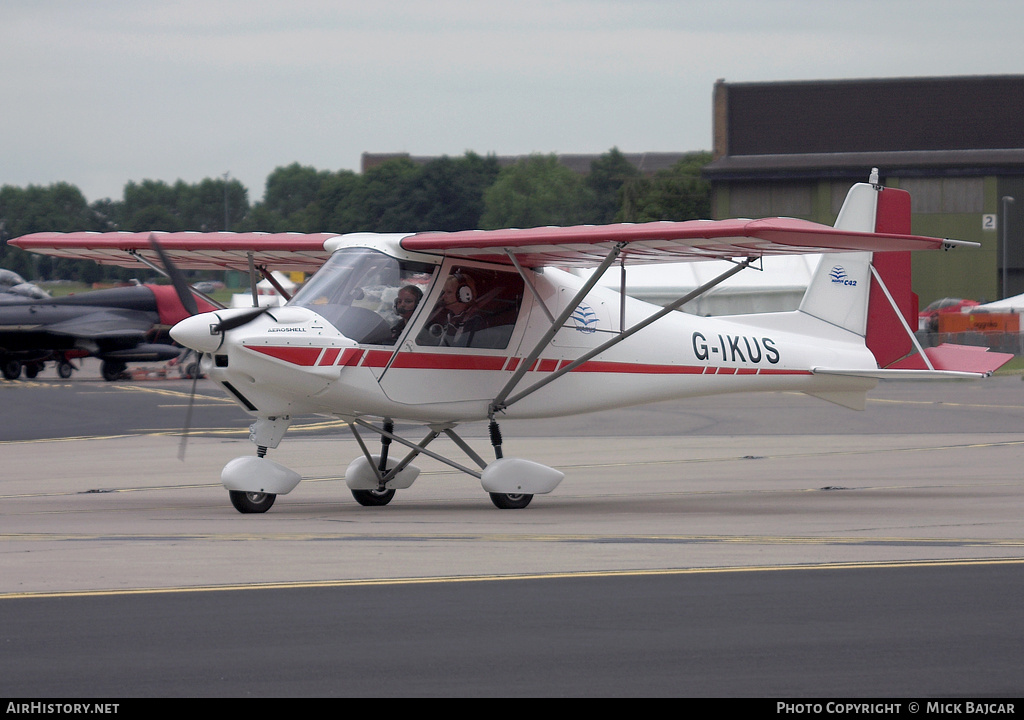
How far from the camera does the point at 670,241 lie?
11.9 meters

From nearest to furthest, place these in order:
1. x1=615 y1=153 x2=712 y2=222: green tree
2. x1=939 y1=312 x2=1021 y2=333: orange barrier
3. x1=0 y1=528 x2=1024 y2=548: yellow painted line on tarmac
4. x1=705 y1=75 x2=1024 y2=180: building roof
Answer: x1=0 y1=528 x2=1024 y2=548: yellow painted line on tarmac, x1=939 y1=312 x2=1021 y2=333: orange barrier, x1=705 y1=75 x2=1024 y2=180: building roof, x1=615 y1=153 x2=712 y2=222: green tree

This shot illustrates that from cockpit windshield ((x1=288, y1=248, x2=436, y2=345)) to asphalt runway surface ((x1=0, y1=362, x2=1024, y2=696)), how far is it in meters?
1.82

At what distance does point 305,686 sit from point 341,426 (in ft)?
67.3

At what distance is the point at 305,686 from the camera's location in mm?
5621

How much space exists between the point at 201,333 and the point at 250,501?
1917 millimetres

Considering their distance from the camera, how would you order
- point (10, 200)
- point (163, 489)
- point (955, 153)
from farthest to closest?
point (10, 200) < point (955, 153) < point (163, 489)

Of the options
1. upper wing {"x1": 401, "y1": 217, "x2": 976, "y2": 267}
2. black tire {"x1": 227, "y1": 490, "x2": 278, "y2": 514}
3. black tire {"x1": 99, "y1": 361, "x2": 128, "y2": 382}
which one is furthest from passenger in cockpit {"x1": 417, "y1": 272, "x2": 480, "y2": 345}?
black tire {"x1": 99, "y1": 361, "x2": 128, "y2": 382}

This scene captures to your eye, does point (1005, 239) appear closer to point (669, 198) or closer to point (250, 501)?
point (669, 198)

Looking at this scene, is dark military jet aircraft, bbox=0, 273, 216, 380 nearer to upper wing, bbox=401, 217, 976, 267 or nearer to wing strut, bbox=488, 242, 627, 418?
wing strut, bbox=488, 242, 627, 418

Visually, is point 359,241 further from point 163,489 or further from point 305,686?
point 305,686

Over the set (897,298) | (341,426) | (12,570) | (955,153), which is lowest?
(341,426)

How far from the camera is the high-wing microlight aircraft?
38.2 feet

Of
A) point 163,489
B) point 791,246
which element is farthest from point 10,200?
point 791,246

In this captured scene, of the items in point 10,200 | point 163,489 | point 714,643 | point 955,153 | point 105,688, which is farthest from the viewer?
point 10,200
